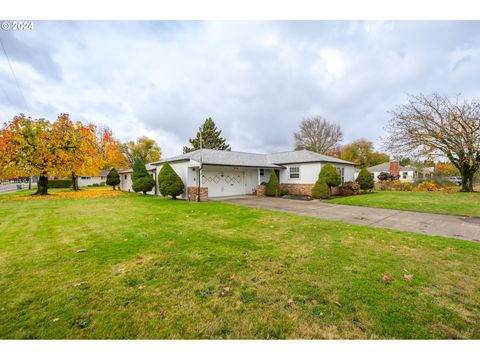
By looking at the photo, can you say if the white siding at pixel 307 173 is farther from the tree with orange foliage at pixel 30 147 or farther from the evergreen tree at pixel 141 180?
the tree with orange foliage at pixel 30 147

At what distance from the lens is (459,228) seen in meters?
6.54

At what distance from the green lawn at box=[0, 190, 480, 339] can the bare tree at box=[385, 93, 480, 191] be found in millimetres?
16967

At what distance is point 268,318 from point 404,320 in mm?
1541

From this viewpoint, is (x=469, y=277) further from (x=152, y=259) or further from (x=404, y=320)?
(x=152, y=259)

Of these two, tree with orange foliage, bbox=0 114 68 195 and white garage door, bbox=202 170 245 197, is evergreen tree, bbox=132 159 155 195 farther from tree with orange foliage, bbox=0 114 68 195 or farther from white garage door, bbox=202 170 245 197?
tree with orange foliage, bbox=0 114 68 195

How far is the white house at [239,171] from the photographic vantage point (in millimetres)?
14789

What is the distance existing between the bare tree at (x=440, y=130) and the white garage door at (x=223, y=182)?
566 inches

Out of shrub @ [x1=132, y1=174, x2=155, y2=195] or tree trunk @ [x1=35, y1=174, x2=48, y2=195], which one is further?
tree trunk @ [x1=35, y1=174, x2=48, y2=195]

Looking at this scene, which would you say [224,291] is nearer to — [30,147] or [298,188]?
[298,188]

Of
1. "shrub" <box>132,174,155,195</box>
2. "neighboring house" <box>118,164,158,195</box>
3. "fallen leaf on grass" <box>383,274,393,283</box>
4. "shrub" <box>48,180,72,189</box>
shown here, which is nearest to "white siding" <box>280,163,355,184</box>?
"shrub" <box>132,174,155,195</box>

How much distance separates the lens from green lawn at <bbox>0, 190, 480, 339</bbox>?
2193 mm

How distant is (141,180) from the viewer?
56.7ft

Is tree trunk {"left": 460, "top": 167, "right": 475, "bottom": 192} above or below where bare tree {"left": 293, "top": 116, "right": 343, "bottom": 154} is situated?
below
